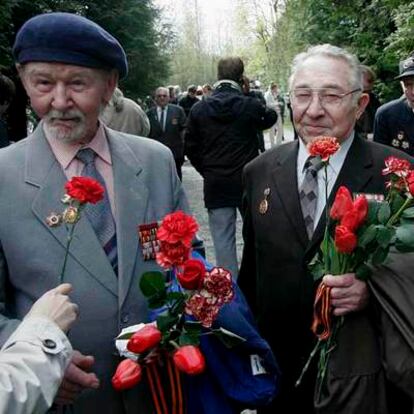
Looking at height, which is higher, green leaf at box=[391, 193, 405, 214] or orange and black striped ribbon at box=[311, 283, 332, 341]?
green leaf at box=[391, 193, 405, 214]

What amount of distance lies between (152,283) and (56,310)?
0.27m

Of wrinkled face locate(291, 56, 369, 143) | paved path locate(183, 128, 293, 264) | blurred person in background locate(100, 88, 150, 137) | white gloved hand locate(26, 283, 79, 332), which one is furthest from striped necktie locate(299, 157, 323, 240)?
blurred person in background locate(100, 88, 150, 137)

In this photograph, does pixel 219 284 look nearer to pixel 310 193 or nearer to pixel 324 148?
pixel 324 148

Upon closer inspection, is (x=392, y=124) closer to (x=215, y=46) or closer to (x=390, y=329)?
(x=390, y=329)

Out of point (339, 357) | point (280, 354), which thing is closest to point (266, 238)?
→ point (280, 354)

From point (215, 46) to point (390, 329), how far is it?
68.1 meters

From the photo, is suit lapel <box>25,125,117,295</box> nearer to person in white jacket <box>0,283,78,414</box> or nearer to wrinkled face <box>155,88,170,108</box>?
person in white jacket <box>0,283,78,414</box>

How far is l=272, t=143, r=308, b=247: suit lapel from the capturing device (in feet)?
8.61

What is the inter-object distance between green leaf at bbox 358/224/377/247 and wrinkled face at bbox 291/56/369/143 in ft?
2.46

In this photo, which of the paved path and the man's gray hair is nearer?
the man's gray hair

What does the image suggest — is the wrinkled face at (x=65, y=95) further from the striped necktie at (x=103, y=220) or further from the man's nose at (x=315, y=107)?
the man's nose at (x=315, y=107)

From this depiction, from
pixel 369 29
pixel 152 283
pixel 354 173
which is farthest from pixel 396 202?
pixel 369 29

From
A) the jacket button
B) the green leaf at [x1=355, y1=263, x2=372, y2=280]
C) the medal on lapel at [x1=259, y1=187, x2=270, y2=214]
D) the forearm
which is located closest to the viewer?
the forearm

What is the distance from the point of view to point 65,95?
7.07 ft
